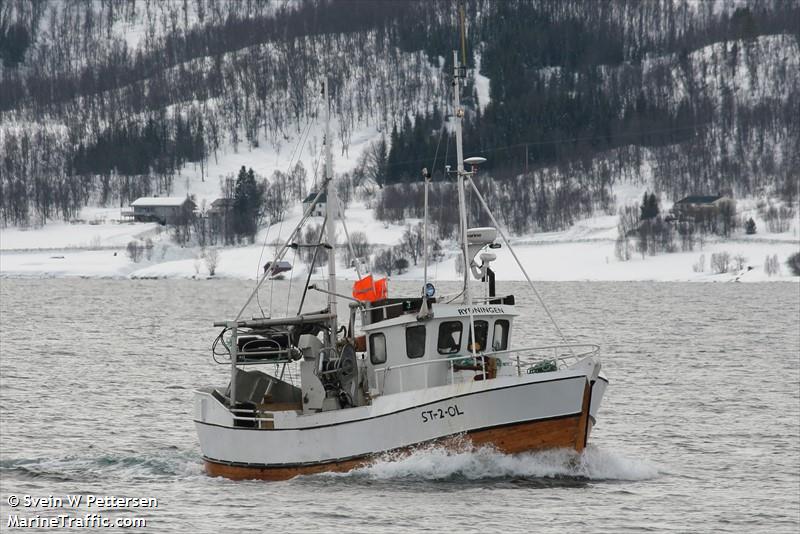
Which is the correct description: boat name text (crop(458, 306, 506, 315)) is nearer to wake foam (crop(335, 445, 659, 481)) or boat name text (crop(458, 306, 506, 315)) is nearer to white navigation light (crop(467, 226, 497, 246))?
white navigation light (crop(467, 226, 497, 246))

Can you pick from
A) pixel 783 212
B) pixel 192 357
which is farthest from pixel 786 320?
pixel 783 212

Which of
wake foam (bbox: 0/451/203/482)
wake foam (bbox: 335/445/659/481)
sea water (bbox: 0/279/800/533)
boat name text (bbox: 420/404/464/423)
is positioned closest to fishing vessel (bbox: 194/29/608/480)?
boat name text (bbox: 420/404/464/423)

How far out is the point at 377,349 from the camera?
37.7 m

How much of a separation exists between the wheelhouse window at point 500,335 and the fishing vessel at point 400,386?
0.10ft

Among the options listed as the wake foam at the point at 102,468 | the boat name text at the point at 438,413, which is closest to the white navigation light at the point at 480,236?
the boat name text at the point at 438,413

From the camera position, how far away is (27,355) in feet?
243

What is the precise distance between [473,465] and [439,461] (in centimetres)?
93

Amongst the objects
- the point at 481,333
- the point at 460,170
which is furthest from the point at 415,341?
the point at 460,170

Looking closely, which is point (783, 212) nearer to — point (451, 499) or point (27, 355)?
point (27, 355)

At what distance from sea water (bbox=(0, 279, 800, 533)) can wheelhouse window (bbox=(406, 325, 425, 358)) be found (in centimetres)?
330

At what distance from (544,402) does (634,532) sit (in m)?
4.93

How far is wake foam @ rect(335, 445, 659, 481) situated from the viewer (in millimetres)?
34688

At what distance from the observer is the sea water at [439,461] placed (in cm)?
3222

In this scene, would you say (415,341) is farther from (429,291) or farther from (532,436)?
(532,436)
